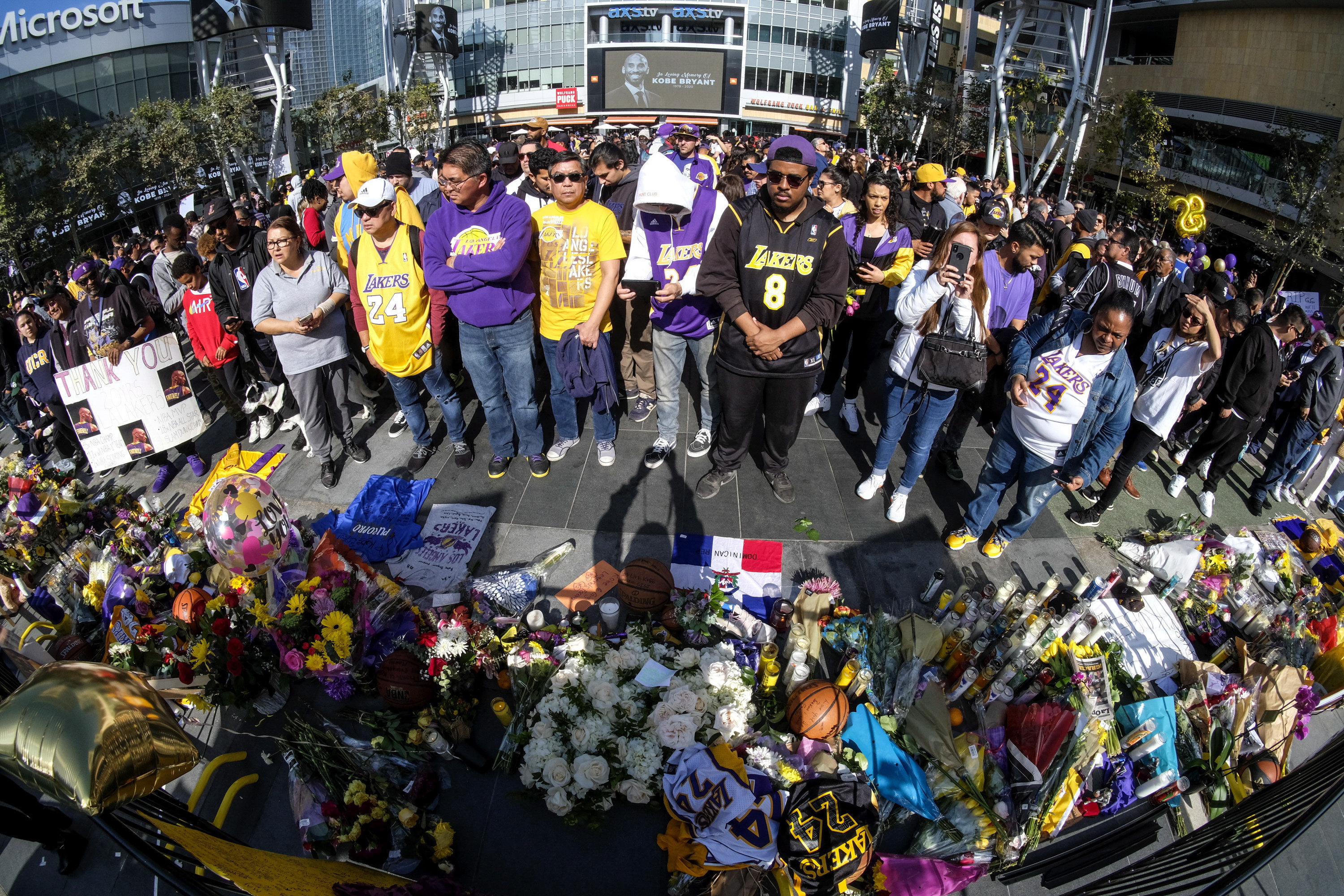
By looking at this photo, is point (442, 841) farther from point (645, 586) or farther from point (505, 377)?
point (505, 377)

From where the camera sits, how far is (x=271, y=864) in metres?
2.30

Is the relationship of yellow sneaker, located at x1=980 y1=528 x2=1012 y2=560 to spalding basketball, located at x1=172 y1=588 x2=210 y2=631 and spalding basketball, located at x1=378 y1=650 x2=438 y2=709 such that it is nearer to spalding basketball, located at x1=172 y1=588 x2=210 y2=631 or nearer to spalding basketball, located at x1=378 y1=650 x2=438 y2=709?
spalding basketball, located at x1=378 y1=650 x2=438 y2=709

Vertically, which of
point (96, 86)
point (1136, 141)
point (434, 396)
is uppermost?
point (96, 86)

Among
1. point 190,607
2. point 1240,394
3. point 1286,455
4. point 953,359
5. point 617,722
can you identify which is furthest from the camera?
→ point 1286,455

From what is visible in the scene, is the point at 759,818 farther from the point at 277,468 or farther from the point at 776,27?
the point at 776,27

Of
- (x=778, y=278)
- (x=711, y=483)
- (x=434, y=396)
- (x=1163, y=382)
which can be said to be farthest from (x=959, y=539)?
(x=434, y=396)

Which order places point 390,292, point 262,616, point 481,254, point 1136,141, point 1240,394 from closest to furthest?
point 262,616
point 481,254
point 390,292
point 1240,394
point 1136,141

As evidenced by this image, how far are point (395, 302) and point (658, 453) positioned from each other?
7.62ft

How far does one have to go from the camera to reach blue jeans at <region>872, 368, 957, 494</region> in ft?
14.7

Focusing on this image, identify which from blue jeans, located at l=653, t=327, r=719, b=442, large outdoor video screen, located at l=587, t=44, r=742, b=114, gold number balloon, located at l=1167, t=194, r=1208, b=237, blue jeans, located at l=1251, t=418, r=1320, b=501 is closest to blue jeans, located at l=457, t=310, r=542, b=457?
blue jeans, located at l=653, t=327, r=719, b=442

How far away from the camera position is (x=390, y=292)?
15.0ft

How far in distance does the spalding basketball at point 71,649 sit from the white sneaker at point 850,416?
18.8 ft

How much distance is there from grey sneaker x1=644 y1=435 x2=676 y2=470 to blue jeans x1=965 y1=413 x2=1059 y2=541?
2.37 m

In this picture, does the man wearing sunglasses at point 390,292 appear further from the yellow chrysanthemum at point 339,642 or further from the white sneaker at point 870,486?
the white sneaker at point 870,486
